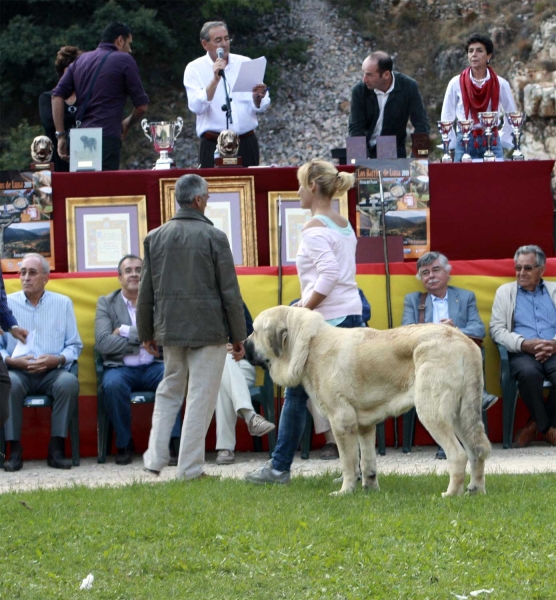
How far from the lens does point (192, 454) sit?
7312mm

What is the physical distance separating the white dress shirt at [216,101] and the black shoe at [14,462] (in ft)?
12.9

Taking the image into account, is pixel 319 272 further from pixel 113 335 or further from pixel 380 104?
pixel 380 104

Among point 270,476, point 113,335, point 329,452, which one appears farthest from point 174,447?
point 270,476

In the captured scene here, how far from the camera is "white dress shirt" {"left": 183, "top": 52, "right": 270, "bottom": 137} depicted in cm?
1080

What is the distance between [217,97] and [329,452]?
A: 13.0ft

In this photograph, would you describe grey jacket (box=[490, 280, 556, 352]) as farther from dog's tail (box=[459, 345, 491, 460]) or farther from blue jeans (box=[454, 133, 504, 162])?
dog's tail (box=[459, 345, 491, 460])

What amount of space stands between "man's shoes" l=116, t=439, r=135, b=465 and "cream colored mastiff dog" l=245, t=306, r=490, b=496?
90.3 inches

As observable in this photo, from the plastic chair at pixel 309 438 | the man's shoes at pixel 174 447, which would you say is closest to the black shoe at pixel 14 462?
the man's shoes at pixel 174 447

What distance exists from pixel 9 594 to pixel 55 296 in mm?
4413

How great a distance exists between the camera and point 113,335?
8914 millimetres

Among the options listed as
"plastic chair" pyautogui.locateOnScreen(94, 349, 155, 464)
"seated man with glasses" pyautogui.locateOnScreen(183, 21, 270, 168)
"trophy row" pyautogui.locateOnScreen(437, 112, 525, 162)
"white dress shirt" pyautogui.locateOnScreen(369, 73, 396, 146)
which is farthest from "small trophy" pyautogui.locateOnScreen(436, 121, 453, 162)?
"plastic chair" pyautogui.locateOnScreen(94, 349, 155, 464)

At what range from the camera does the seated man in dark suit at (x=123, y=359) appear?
873cm

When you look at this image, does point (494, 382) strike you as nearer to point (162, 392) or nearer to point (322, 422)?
point (322, 422)

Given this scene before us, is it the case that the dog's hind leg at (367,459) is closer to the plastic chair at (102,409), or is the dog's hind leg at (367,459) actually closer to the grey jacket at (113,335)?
the plastic chair at (102,409)
